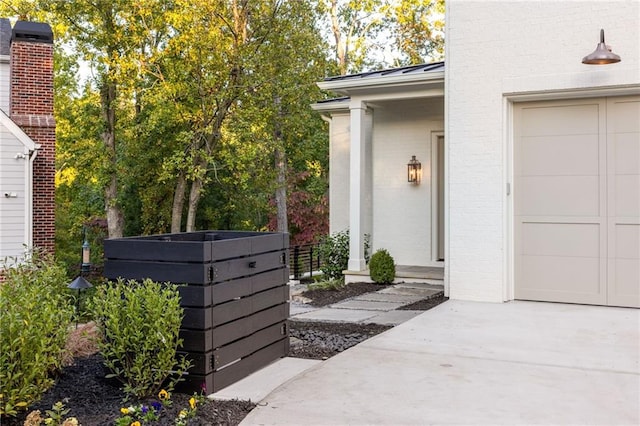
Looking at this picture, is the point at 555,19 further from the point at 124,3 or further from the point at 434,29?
the point at 434,29

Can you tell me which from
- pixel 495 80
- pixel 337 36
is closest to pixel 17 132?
pixel 495 80

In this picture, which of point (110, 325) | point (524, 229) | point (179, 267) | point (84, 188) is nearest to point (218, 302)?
point (179, 267)

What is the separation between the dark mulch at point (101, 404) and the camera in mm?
3217

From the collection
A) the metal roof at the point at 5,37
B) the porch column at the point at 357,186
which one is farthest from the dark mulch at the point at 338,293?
the metal roof at the point at 5,37

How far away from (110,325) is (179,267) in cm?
57

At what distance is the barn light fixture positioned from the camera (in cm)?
588

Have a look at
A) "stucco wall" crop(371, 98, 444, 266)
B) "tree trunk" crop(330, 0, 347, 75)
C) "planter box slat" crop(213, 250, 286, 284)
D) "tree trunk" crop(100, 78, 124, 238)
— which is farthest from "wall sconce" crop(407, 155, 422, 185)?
"tree trunk" crop(330, 0, 347, 75)

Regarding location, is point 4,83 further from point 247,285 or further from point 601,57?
point 601,57

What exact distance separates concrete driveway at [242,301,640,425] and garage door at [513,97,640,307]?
0.80 meters

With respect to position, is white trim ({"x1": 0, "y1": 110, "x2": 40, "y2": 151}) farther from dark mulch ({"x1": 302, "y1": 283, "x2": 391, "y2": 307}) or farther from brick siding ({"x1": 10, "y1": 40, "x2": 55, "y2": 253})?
dark mulch ({"x1": 302, "y1": 283, "x2": 391, "y2": 307})

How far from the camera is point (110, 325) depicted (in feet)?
11.2

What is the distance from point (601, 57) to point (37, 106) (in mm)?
13182

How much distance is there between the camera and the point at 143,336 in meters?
3.43

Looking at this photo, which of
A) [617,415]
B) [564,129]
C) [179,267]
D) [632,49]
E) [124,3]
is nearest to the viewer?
[617,415]
